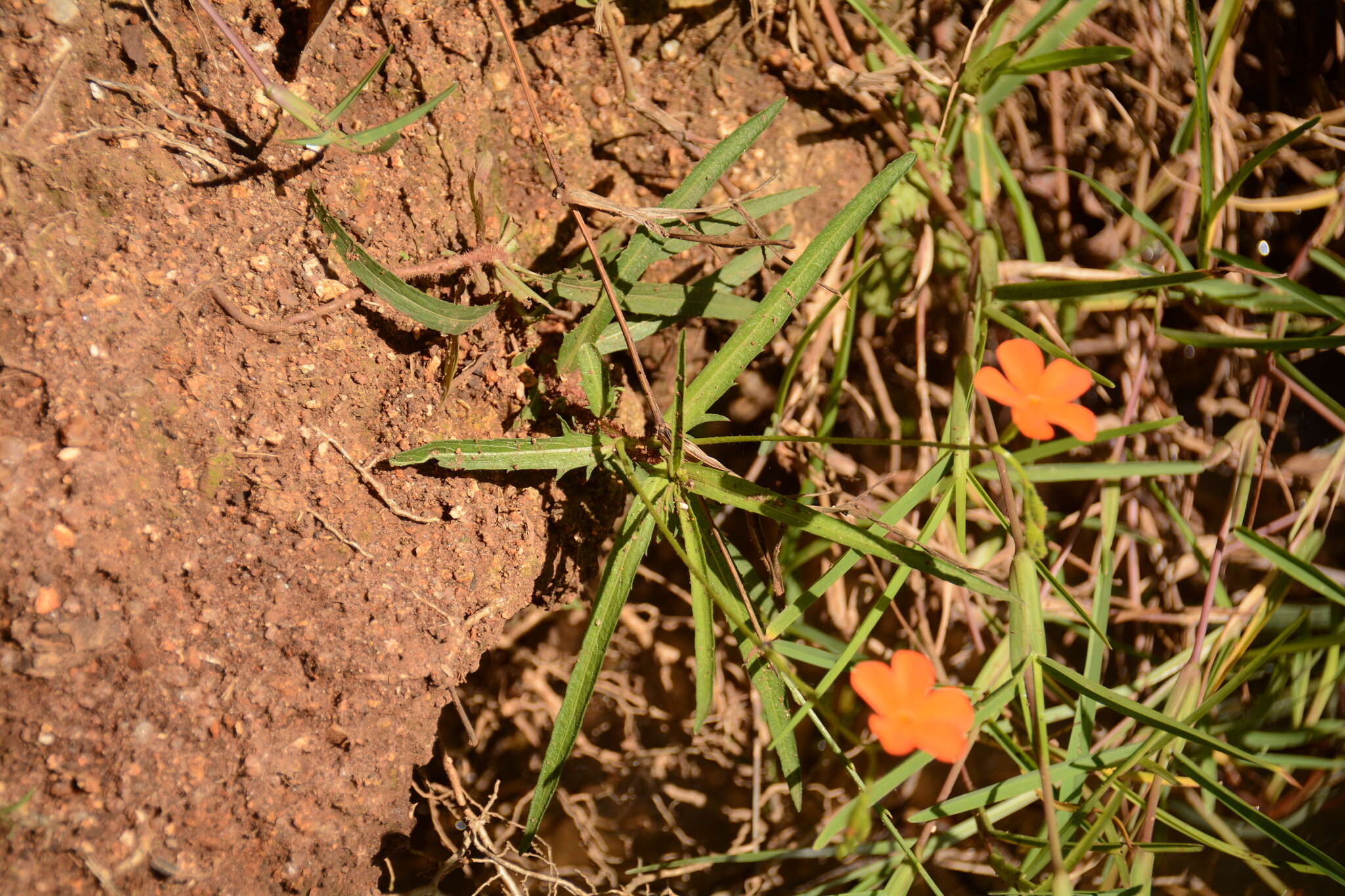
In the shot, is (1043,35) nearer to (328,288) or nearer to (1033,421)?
(1033,421)

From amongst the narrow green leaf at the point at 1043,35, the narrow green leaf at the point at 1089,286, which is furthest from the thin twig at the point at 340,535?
the narrow green leaf at the point at 1043,35

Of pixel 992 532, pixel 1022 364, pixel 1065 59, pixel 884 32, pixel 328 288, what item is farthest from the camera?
pixel 992 532

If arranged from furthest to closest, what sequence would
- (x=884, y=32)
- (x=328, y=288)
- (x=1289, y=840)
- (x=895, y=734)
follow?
(x=884, y=32) → (x=1289, y=840) → (x=328, y=288) → (x=895, y=734)

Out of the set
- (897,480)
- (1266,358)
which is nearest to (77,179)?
(897,480)

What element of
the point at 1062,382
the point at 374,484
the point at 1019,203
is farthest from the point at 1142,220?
the point at 374,484

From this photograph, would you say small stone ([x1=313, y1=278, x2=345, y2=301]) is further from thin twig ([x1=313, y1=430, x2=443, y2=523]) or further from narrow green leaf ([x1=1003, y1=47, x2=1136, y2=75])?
narrow green leaf ([x1=1003, y1=47, x2=1136, y2=75])

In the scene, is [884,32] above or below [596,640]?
above
